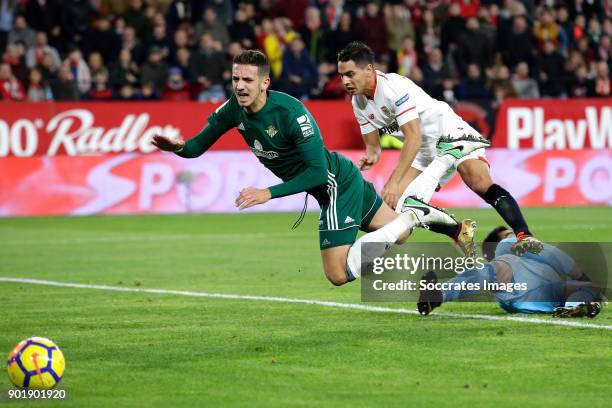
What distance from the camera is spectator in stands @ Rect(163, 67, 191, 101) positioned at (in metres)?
22.9

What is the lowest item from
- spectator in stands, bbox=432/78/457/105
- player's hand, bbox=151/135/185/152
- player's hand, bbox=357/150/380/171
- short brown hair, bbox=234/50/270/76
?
player's hand, bbox=357/150/380/171

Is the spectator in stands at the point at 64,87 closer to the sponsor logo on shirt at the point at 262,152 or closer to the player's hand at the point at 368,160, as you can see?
the player's hand at the point at 368,160

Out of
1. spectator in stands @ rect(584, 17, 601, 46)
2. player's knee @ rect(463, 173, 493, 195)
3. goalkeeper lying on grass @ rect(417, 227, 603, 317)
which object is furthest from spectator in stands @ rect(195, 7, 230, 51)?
goalkeeper lying on grass @ rect(417, 227, 603, 317)

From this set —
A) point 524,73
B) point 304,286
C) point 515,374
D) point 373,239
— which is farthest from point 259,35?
point 515,374

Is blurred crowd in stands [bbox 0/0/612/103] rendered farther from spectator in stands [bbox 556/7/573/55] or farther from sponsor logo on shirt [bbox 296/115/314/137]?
sponsor logo on shirt [bbox 296/115/314/137]

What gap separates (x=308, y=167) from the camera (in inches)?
364

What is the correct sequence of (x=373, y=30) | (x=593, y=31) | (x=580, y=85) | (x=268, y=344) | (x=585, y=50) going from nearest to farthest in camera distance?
(x=268, y=344) < (x=373, y=30) < (x=580, y=85) < (x=585, y=50) < (x=593, y=31)

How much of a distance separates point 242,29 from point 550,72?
678cm

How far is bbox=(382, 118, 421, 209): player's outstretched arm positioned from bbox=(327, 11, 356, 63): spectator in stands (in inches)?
543

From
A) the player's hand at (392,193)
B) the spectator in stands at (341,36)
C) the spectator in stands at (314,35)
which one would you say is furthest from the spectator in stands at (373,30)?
the player's hand at (392,193)

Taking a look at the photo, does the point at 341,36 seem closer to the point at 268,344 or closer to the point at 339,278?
the point at 339,278

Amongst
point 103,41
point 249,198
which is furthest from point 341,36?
point 249,198

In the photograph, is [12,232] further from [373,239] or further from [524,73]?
[524,73]

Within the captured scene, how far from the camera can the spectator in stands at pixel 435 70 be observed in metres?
24.3
